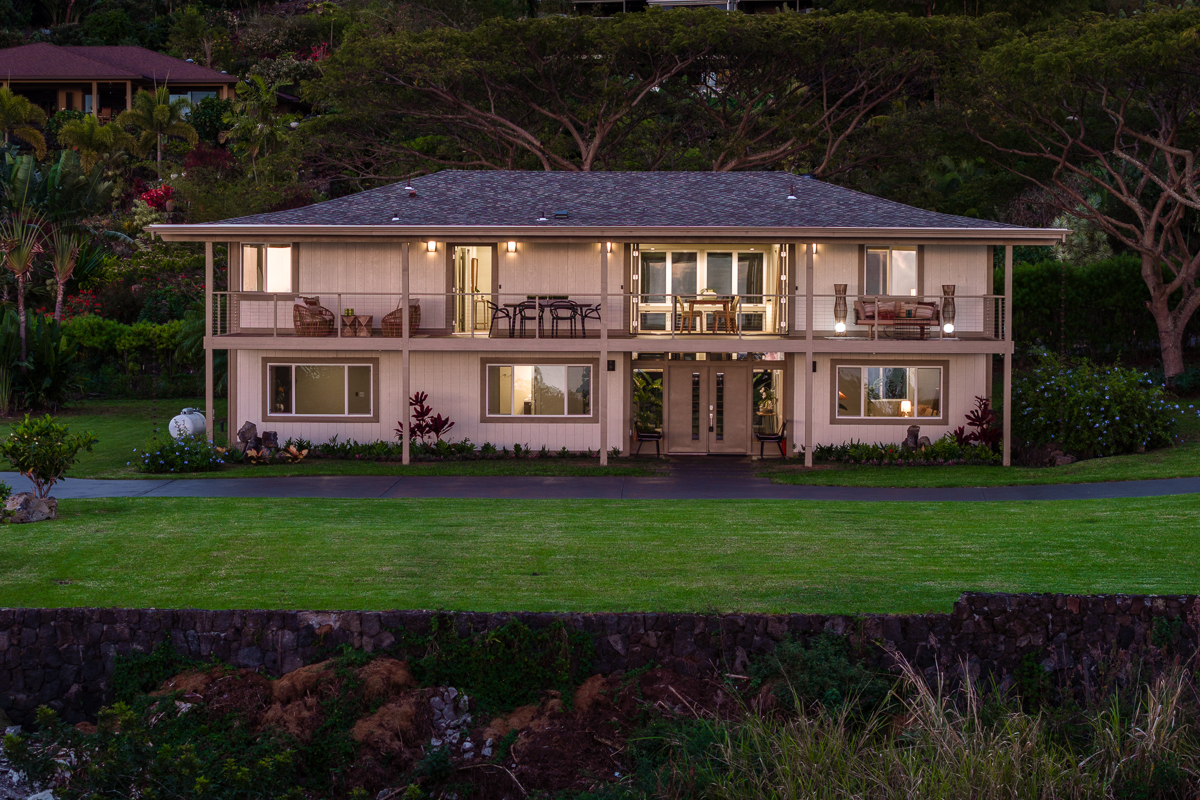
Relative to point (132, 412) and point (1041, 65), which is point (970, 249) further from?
point (132, 412)

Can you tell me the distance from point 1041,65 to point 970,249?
216 inches

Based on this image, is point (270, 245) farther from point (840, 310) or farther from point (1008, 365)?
point (1008, 365)

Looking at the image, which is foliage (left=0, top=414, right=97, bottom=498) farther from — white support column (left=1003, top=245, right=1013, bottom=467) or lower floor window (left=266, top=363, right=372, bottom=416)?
white support column (left=1003, top=245, right=1013, bottom=467)

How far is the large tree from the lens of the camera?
87.8 ft

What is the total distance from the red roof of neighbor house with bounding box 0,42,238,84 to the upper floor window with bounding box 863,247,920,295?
41672 millimetres

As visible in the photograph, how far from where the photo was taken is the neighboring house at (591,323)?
2450 centimetres

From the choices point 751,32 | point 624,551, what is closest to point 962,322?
point 751,32

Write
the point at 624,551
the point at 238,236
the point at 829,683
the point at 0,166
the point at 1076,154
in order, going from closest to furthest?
the point at 829,683 → the point at 624,551 → the point at 238,236 → the point at 1076,154 → the point at 0,166

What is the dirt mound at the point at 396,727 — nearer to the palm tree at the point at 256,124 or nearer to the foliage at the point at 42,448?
the foliage at the point at 42,448

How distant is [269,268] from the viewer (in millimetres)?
25500

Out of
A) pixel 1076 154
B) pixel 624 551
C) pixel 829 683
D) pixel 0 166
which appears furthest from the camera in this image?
pixel 0 166

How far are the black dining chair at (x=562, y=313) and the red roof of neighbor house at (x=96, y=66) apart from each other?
126 ft

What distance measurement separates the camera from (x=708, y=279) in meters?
26.4

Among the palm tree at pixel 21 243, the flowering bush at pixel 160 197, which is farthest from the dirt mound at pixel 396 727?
the flowering bush at pixel 160 197
